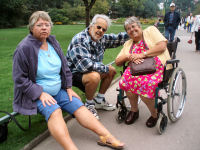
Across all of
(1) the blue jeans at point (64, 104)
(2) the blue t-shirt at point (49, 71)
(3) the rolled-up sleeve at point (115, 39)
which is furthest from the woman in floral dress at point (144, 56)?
(2) the blue t-shirt at point (49, 71)

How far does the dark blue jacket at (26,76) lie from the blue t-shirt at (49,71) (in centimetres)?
8

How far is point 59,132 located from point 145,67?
4.47 ft

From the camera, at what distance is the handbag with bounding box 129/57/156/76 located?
2910 millimetres

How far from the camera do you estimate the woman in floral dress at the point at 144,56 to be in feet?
9.76

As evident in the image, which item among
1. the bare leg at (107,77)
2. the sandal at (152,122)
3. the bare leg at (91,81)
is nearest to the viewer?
the sandal at (152,122)

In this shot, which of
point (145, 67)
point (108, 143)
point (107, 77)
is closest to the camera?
point (108, 143)

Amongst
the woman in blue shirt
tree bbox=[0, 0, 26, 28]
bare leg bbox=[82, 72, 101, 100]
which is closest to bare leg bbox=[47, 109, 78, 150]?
the woman in blue shirt

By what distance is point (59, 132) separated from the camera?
2355 millimetres

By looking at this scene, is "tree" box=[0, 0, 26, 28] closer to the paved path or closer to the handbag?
the paved path

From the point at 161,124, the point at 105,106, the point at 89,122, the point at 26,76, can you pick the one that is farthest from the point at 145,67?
the point at 26,76

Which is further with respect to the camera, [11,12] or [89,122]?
[11,12]

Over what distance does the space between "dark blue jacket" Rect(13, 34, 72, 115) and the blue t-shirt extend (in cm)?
8

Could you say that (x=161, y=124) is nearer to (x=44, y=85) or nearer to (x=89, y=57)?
(x=89, y=57)

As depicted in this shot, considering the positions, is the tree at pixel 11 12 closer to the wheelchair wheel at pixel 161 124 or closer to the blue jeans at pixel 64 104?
the blue jeans at pixel 64 104
